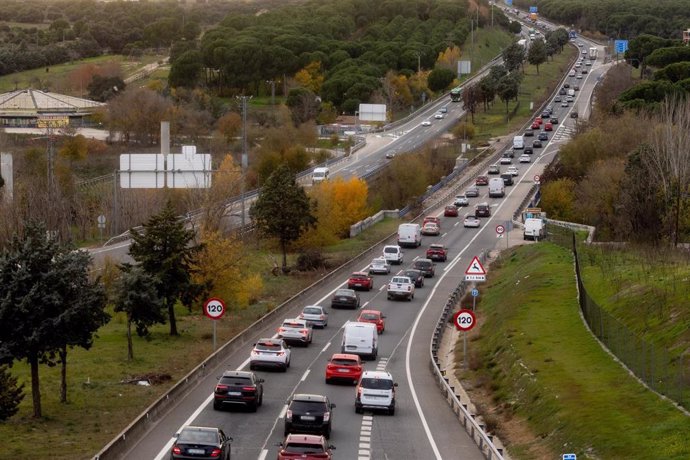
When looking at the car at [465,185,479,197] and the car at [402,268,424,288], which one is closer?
the car at [402,268,424,288]

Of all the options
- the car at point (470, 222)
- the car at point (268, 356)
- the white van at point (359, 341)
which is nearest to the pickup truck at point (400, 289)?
the white van at point (359, 341)

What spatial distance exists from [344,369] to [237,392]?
6377mm

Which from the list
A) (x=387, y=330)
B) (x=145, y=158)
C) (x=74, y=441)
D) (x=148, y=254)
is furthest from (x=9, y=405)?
(x=145, y=158)

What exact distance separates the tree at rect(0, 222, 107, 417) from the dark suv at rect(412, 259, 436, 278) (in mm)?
35020

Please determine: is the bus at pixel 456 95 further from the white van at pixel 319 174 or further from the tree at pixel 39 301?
the tree at pixel 39 301

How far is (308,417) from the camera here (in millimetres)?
32031

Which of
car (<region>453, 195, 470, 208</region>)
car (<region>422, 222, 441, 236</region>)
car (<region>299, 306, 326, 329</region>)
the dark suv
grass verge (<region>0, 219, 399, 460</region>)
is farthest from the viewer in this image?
car (<region>453, 195, 470, 208</region>)

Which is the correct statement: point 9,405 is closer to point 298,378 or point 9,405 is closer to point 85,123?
point 298,378

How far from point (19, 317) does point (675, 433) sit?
1782 cm

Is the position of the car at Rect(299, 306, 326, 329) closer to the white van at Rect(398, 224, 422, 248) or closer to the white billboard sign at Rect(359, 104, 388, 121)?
the white van at Rect(398, 224, 422, 248)

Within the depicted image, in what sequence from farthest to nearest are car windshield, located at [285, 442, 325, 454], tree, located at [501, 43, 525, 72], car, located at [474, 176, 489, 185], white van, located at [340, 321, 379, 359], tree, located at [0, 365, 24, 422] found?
tree, located at [501, 43, 525, 72], car, located at [474, 176, 489, 185], white van, located at [340, 321, 379, 359], tree, located at [0, 365, 24, 422], car windshield, located at [285, 442, 325, 454]

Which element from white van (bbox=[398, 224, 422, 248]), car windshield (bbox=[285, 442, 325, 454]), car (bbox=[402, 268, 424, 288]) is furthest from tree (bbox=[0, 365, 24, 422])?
white van (bbox=[398, 224, 422, 248])

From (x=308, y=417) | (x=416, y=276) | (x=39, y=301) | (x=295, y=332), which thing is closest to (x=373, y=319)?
(x=295, y=332)

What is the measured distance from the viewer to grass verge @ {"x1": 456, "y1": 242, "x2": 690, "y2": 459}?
97.9 ft
